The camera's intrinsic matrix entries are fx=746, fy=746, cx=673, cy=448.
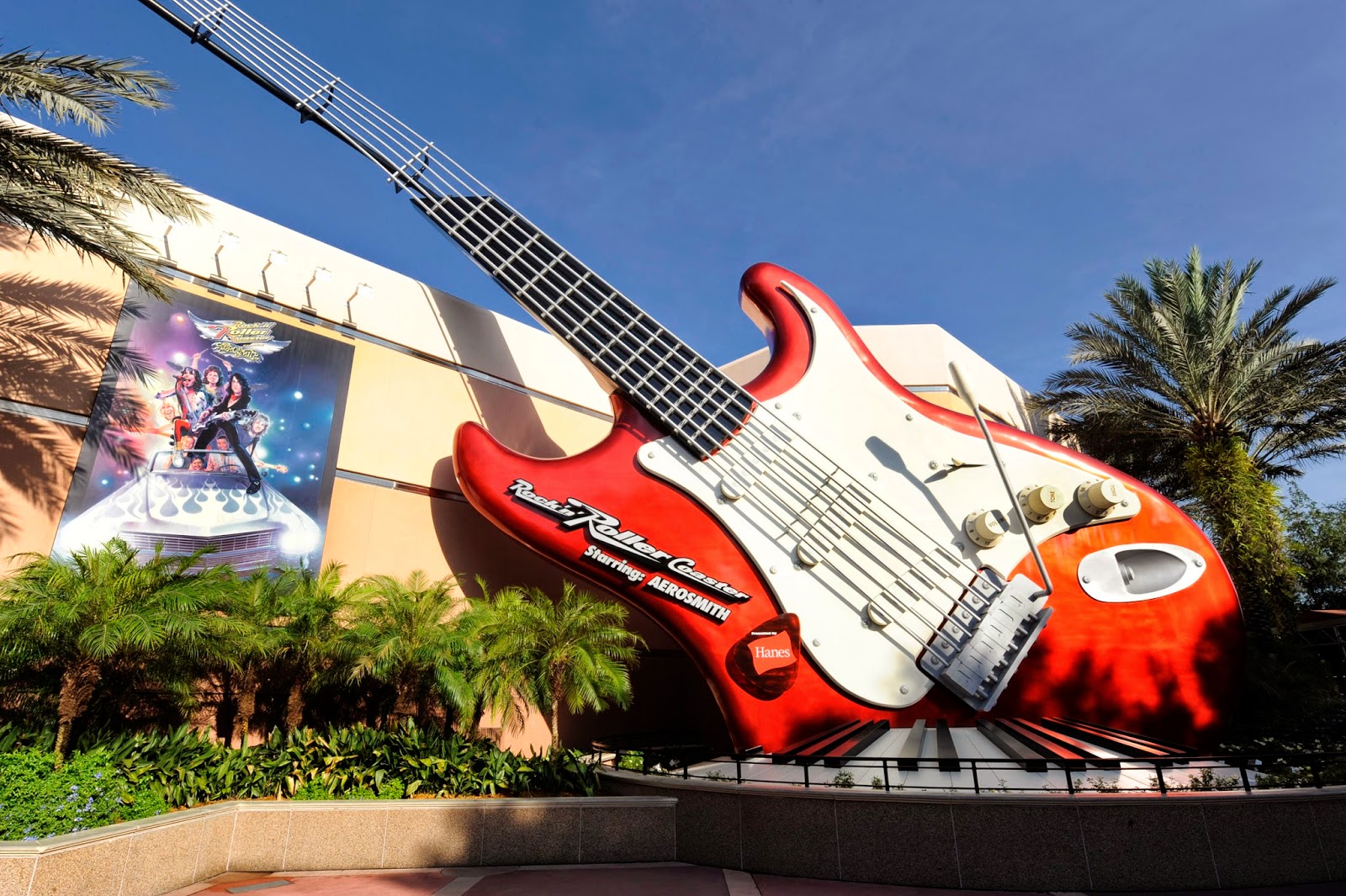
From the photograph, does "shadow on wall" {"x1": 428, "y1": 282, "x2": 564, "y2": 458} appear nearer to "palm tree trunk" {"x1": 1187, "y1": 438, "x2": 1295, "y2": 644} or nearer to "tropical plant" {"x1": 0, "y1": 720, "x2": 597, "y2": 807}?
"tropical plant" {"x1": 0, "y1": 720, "x2": 597, "y2": 807}

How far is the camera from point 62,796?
24.8 ft

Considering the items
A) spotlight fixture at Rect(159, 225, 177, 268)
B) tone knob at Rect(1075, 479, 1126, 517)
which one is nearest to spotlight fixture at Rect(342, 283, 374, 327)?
spotlight fixture at Rect(159, 225, 177, 268)

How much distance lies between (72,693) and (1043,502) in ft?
47.9

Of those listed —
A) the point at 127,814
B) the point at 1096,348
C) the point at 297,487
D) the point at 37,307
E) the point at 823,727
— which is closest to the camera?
the point at 127,814

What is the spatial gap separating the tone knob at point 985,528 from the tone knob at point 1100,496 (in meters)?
1.44

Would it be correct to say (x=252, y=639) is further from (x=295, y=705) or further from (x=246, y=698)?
(x=295, y=705)

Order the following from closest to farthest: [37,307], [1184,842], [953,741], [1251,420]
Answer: [1184,842] < [953,741] < [37,307] < [1251,420]

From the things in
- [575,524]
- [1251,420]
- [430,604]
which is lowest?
[430,604]

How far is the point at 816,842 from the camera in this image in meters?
8.55

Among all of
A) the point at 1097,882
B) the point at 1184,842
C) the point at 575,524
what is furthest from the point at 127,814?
the point at 1184,842

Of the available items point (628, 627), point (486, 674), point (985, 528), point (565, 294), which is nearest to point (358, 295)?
point (565, 294)

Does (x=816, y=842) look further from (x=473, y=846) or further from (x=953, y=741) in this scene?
(x=473, y=846)

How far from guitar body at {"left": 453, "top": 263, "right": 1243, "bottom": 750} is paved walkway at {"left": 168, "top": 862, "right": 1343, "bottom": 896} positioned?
3778 mm

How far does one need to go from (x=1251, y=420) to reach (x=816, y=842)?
15998mm
